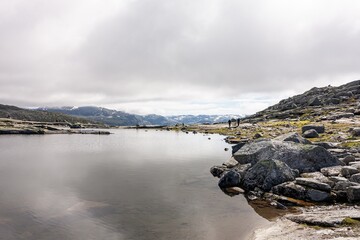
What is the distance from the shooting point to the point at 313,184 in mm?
31844

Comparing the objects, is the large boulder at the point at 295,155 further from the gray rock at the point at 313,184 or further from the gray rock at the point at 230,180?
the gray rock at the point at 230,180

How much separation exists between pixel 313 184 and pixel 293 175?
3756mm

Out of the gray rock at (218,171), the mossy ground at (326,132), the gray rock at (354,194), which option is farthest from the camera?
the mossy ground at (326,132)

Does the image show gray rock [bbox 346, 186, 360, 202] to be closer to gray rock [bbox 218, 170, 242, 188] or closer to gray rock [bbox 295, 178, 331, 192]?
gray rock [bbox 295, 178, 331, 192]

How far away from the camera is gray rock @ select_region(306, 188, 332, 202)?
30.0m

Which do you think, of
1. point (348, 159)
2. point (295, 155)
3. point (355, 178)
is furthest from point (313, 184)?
point (348, 159)

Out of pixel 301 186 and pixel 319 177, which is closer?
pixel 301 186

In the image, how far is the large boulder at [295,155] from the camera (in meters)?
38.3

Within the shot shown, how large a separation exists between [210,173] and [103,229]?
2664cm

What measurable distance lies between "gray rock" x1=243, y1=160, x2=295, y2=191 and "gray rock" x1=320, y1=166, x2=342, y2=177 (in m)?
4.28

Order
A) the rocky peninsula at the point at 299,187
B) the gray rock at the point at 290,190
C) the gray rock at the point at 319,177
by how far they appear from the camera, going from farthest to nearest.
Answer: the gray rock at the point at 319,177
the gray rock at the point at 290,190
the rocky peninsula at the point at 299,187

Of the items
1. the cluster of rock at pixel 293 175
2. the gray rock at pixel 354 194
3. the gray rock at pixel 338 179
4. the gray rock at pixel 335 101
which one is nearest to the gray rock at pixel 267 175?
the cluster of rock at pixel 293 175

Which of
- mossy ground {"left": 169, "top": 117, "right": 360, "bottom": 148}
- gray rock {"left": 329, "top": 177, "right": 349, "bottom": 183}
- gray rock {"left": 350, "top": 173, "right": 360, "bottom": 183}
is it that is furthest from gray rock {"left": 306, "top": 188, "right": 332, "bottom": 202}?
mossy ground {"left": 169, "top": 117, "right": 360, "bottom": 148}

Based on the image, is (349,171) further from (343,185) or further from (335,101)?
(335,101)
